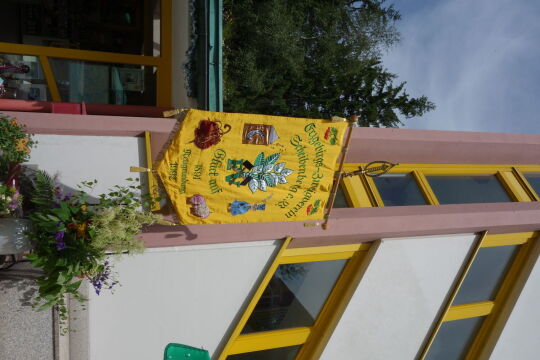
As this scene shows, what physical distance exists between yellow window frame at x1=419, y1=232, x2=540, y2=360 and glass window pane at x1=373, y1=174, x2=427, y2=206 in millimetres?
1180

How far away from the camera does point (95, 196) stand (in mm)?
4961

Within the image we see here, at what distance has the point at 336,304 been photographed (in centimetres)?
606

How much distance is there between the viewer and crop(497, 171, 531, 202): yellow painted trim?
716 centimetres

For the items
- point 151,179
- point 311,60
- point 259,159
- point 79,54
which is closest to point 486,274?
point 259,159

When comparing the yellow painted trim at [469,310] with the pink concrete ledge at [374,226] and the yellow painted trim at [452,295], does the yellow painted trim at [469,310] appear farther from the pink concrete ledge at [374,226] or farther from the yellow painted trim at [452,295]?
the pink concrete ledge at [374,226]

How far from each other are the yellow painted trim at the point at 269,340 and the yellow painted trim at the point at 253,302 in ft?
0.53

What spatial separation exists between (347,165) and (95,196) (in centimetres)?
336

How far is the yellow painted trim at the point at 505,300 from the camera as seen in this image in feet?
22.6

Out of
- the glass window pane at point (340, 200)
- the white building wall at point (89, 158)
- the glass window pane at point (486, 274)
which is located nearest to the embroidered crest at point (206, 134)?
the white building wall at point (89, 158)

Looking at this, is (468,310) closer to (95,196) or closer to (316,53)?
(95,196)

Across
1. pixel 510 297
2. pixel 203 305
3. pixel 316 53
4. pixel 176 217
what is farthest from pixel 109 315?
pixel 316 53

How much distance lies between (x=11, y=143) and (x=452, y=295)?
5.74 meters

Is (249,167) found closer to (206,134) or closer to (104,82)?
(206,134)

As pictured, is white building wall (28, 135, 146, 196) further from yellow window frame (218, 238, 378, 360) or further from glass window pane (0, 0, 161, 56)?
glass window pane (0, 0, 161, 56)
